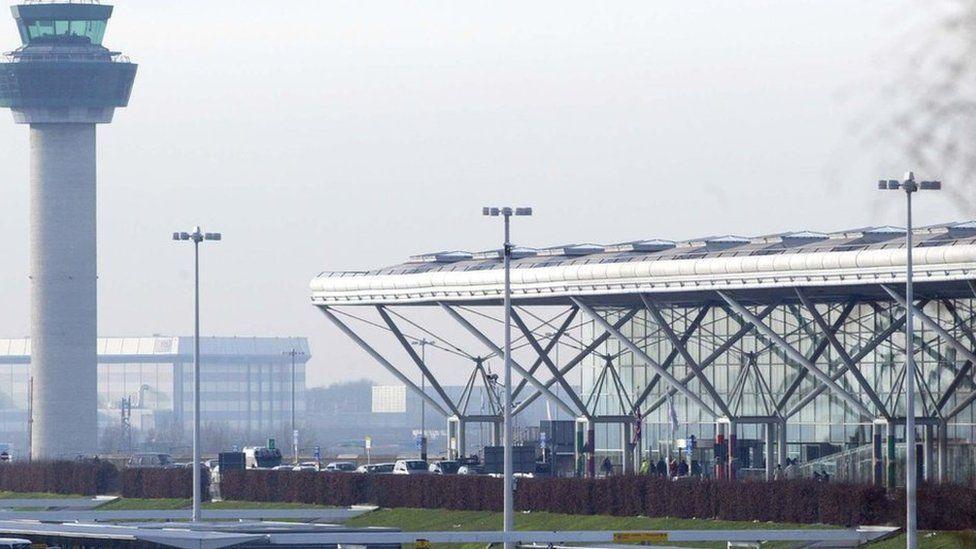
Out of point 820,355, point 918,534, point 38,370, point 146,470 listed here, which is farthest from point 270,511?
point 38,370

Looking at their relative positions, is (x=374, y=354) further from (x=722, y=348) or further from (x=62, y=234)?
(x=62, y=234)

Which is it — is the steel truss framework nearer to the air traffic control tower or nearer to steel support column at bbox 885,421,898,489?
steel support column at bbox 885,421,898,489

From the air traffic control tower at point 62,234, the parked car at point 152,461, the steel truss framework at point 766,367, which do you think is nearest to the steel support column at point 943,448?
the steel truss framework at point 766,367

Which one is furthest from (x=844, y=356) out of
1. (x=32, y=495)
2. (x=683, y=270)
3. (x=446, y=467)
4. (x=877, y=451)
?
(x=32, y=495)

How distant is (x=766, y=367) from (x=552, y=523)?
24.4 m

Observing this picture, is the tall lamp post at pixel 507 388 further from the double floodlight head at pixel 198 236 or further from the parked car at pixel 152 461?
the parked car at pixel 152 461

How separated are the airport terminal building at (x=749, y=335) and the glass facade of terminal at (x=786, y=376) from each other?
8cm

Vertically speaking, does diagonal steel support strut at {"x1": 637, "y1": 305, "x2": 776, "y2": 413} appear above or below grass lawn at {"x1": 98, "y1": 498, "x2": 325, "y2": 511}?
above

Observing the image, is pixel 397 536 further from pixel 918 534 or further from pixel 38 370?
pixel 38 370

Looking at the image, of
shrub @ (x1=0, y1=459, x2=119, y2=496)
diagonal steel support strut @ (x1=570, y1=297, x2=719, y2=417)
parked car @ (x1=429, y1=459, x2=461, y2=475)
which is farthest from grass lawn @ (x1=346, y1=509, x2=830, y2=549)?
shrub @ (x1=0, y1=459, x2=119, y2=496)

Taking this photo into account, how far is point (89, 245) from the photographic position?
467ft

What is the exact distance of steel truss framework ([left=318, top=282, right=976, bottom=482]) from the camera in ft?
236

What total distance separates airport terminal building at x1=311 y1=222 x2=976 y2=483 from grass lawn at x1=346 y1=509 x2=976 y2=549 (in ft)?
30.3

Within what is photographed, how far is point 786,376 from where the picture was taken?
84688 millimetres
